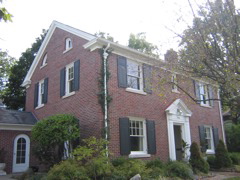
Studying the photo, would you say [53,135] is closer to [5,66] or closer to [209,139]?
[209,139]

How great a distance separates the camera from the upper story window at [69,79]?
506 inches

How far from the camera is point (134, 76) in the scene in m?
12.8

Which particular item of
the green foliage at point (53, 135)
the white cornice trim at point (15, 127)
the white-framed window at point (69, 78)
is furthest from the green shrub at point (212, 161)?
the white cornice trim at point (15, 127)

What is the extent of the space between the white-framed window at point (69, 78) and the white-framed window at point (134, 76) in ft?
10.4

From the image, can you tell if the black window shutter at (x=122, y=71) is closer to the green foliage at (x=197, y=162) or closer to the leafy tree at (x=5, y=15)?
the green foliage at (x=197, y=162)

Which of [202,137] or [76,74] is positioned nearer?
[76,74]

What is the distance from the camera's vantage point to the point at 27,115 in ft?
54.4

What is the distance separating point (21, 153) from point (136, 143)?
748 centimetres

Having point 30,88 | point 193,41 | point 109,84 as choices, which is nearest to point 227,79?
point 193,41

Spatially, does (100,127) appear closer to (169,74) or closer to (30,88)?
(169,74)

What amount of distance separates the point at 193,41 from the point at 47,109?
34.1 feet

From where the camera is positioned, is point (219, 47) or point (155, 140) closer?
point (219, 47)

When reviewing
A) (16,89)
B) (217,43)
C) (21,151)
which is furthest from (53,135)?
(16,89)

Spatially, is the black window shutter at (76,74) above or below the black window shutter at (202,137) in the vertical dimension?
above
